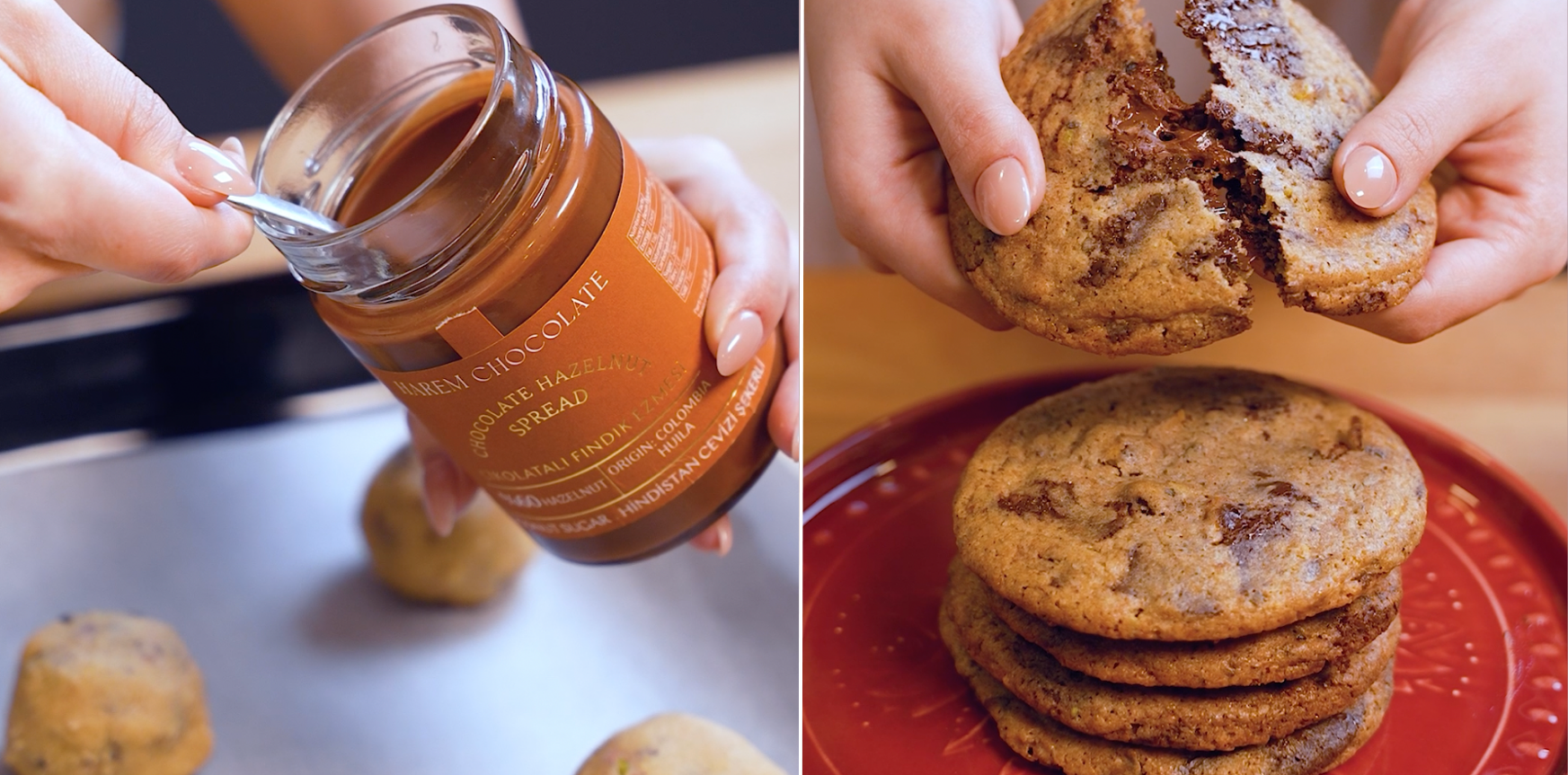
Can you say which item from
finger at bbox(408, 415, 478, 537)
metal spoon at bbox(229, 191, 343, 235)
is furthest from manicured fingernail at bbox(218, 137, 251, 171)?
finger at bbox(408, 415, 478, 537)

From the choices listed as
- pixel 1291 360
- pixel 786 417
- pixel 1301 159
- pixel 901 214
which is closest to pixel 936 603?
pixel 786 417

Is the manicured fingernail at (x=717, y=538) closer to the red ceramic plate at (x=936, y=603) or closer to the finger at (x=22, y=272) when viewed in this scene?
the red ceramic plate at (x=936, y=603)

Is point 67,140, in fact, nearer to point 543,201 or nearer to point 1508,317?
point 543,201

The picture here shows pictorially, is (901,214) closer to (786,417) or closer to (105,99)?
(786,417)

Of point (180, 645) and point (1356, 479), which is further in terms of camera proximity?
point (180, 645)

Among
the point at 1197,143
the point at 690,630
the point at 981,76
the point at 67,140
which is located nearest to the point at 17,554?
the point at 690,630

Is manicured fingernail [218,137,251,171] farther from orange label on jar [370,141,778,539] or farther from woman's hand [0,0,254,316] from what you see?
orange label on jar [370,141,778,539]
